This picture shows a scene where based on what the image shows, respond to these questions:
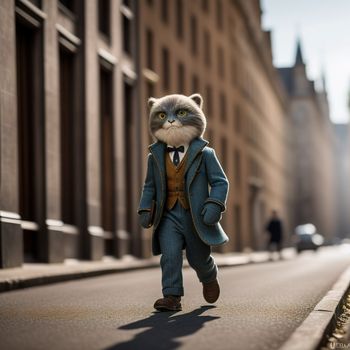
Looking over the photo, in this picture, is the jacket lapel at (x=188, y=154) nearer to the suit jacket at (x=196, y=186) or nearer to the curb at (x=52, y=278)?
the suit jacket at (x=196, y=186)

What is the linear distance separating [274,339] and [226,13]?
42758mm

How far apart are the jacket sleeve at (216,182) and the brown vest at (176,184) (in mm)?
213

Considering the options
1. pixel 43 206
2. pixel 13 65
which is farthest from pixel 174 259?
pixel 43 206

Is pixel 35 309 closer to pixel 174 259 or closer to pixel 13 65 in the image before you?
pixel 174 259

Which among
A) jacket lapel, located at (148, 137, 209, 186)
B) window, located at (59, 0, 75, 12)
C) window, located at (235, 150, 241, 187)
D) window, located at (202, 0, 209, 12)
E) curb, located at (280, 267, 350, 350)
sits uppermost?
window, located at (202, 0, 209, 12)

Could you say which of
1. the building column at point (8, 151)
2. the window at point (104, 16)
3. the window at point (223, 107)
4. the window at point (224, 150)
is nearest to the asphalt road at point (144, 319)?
the building column at point (8, 151)

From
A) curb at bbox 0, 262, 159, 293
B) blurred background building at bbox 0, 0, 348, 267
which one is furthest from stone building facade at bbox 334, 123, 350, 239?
curb at bbox 0, 262, 159, 293

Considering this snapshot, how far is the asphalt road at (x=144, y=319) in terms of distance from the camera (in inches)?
221

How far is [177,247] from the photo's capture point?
24.4 ft

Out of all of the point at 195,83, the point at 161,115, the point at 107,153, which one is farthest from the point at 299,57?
the point at 161,115

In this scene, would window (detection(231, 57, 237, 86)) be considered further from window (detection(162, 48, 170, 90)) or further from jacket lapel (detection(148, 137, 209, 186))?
jacket lapel (detection(148, 137, 209, 186))

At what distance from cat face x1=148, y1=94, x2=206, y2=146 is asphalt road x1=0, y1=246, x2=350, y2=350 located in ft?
4.67

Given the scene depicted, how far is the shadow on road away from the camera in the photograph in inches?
215

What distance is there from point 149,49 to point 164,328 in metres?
24.2
